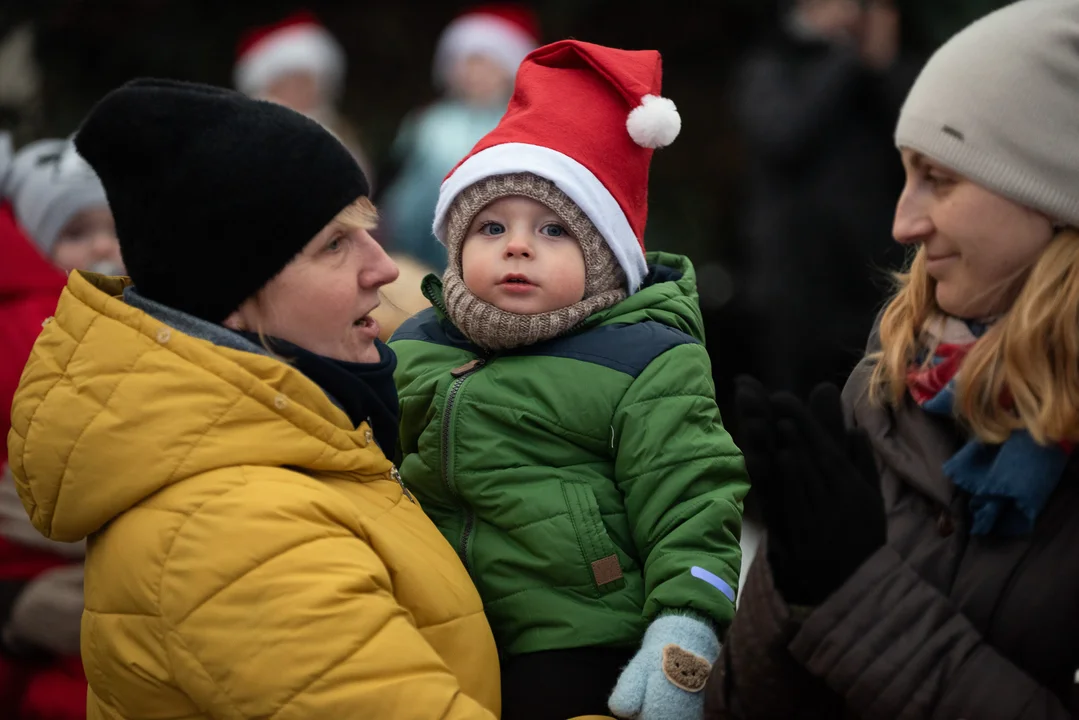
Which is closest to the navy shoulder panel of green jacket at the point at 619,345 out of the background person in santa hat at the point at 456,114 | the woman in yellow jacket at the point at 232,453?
the woman in yellow jacket at the point at 232,453

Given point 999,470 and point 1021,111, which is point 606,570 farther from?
point 1021,111

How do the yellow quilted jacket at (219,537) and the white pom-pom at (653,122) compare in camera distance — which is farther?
the white pom-pom at (653,122)

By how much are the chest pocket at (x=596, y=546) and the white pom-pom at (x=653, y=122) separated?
2.39ft

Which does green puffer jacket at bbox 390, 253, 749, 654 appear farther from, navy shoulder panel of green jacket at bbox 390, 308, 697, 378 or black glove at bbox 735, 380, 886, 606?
black glove at bbox 735, 380, 886, 606

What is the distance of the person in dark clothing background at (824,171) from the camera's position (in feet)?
18.7

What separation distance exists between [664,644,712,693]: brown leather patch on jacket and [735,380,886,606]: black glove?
31 cm

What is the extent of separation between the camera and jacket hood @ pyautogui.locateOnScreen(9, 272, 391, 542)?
6.88 feet

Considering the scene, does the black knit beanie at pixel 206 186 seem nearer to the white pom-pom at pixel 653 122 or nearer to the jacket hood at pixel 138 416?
the jacket hood at pixel 138 416

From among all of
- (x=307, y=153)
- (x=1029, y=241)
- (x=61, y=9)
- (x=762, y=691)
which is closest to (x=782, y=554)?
(x=762, y=691)

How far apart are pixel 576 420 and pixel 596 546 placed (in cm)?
23

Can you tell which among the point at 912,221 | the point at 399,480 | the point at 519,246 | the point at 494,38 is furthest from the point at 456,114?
the point at 912,221

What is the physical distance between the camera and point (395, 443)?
2.53m

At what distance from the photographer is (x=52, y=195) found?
407 centimetres

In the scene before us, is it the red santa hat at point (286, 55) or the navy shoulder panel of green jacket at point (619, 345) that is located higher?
the navy shoulder panel of green jacket at point (619, 345)
